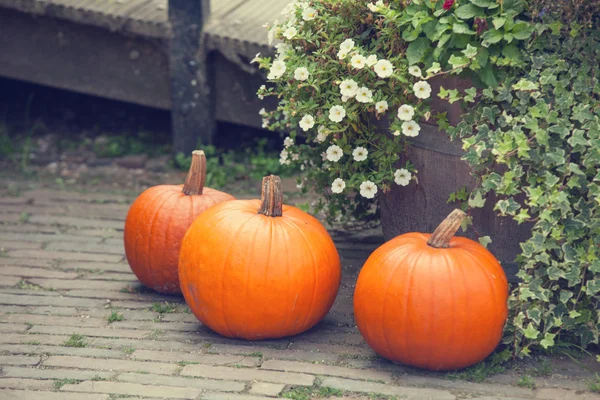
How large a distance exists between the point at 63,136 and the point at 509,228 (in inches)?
156

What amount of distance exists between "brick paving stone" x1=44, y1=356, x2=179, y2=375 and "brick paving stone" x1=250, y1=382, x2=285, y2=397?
0.32 m

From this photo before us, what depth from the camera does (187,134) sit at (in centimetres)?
539

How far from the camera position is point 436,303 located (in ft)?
9.29

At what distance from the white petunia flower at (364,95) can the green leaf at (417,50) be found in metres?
0.19

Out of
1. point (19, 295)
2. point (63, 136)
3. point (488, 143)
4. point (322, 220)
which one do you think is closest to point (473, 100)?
point (488, 143)

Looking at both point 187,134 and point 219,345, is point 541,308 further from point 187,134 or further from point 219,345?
point 187,134

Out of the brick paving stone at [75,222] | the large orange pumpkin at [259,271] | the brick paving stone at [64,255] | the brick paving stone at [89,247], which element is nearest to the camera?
the large orange pumpkin at [259,271]

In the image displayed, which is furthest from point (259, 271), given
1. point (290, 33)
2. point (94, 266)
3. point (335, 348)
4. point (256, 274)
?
point (94, 266)

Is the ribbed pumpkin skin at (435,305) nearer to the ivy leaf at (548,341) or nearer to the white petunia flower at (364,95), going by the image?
the ivy leaf at (548,341)

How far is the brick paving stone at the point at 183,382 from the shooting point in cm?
282

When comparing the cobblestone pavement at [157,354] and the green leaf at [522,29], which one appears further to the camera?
the green leaf at [522,29]

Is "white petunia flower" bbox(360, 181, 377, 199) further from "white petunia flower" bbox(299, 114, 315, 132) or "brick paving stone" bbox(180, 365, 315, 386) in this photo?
"brick paving stone" bbox(180, 365, 315, 386)

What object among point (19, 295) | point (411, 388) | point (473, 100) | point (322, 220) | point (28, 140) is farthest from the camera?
point (28, 140)

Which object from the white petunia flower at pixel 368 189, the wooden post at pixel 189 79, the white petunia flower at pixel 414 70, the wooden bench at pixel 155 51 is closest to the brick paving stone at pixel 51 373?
the white petunia flower at pixel 368 189
